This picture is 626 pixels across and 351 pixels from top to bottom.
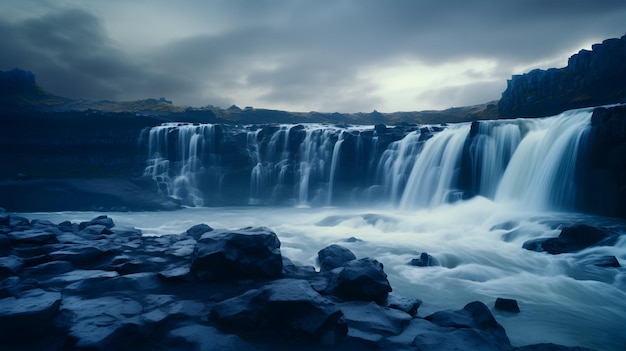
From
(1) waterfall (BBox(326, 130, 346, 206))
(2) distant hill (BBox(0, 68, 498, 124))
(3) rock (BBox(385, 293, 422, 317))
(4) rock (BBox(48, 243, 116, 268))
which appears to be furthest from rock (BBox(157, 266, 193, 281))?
(2) distant hill (BBox(0, 68, 498, 124))

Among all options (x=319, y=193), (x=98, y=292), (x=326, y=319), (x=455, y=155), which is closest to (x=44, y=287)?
(x=98, y=292)

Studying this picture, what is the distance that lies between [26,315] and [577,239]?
15297 millimetres

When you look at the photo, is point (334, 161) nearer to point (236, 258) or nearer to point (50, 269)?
point (236, 258)

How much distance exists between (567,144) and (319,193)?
66.0ft

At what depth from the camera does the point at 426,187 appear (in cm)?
2558

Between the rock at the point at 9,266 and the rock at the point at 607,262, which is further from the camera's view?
the rock at the point at 607,262

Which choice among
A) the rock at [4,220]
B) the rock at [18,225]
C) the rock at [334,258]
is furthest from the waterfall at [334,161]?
the rock at [4,220]

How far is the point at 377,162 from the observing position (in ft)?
104

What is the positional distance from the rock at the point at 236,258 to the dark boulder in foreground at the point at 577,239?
34.1ft

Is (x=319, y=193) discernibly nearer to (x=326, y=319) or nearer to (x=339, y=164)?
(x=339, y=164)

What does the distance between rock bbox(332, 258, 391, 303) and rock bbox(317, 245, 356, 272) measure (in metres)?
2.22

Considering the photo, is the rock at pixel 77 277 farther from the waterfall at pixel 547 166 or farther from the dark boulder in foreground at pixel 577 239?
the waterfall at pixel 547 166

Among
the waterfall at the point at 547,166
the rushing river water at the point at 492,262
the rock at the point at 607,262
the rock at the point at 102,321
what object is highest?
the waterfall at the point at 547,166

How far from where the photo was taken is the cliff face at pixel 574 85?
1614 inches
